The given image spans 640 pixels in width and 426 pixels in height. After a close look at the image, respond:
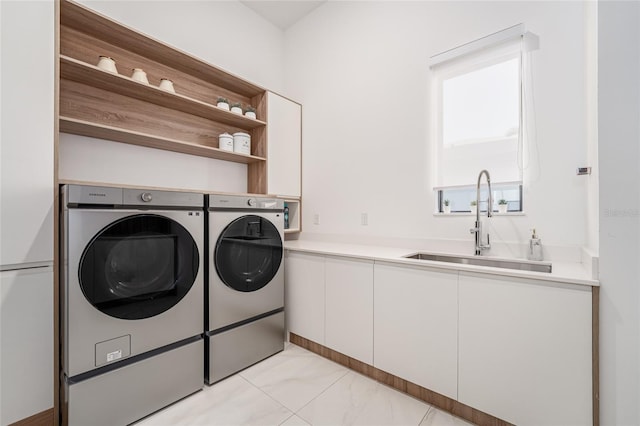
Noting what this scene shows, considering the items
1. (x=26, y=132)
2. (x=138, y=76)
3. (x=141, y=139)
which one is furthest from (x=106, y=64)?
(x=26, y=132)

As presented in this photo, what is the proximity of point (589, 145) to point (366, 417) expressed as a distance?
6.18 feet

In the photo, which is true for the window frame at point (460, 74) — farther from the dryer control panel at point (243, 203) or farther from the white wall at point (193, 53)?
the white wall at point (193, 53)

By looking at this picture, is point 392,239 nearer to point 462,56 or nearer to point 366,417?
point 366,417

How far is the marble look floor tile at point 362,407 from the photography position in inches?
59.3

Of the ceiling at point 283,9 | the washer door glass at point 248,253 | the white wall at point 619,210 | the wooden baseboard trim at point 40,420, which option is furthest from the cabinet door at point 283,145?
the white wall at point 619,210

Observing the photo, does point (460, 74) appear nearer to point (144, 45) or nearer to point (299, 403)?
point (144, 45)

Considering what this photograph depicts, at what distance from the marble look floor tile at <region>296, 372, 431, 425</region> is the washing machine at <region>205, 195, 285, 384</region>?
2.00 feet

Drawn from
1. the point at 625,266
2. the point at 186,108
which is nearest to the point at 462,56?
the point at 625,266

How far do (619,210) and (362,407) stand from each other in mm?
1552

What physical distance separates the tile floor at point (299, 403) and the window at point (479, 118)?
1317 millimetres

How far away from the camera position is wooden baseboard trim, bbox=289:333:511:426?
1.46 m

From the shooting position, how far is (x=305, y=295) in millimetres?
2246

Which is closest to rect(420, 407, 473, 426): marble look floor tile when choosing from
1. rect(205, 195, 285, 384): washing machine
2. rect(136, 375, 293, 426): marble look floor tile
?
rect(136, 375, 293, 426): marble look floor tile

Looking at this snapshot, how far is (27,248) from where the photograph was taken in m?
1.33
